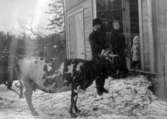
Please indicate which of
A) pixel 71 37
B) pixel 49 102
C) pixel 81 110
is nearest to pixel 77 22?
pixel 71 37

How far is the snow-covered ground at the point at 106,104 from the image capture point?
4.39 metres

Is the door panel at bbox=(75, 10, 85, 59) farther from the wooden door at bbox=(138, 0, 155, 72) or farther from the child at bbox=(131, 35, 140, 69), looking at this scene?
the wooden door at bbox=(138, 0, 155, 72)

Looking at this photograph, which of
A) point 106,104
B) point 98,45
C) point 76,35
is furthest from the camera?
point 76,35

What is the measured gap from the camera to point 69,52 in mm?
10562

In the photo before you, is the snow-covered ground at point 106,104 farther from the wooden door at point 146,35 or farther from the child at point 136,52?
the child at point 136,52

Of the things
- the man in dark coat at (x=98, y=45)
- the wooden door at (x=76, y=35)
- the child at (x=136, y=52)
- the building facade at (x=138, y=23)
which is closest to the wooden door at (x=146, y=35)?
the building facade at (x=138, y=23)

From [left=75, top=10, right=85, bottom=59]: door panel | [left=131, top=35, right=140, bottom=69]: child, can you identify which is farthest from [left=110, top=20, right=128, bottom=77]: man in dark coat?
[left=75, top=10, right=85, bottom=59]: door panel

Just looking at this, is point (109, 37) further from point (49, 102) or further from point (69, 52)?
point (69, 52)

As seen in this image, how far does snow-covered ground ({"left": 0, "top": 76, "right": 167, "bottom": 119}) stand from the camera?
439cm

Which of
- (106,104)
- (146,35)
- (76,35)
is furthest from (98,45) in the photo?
(76,35)

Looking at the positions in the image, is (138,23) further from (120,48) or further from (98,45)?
(98,45)

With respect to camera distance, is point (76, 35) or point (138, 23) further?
point (76, 35)

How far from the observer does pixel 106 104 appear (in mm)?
4941

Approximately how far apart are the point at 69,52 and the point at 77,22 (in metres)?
1.30
